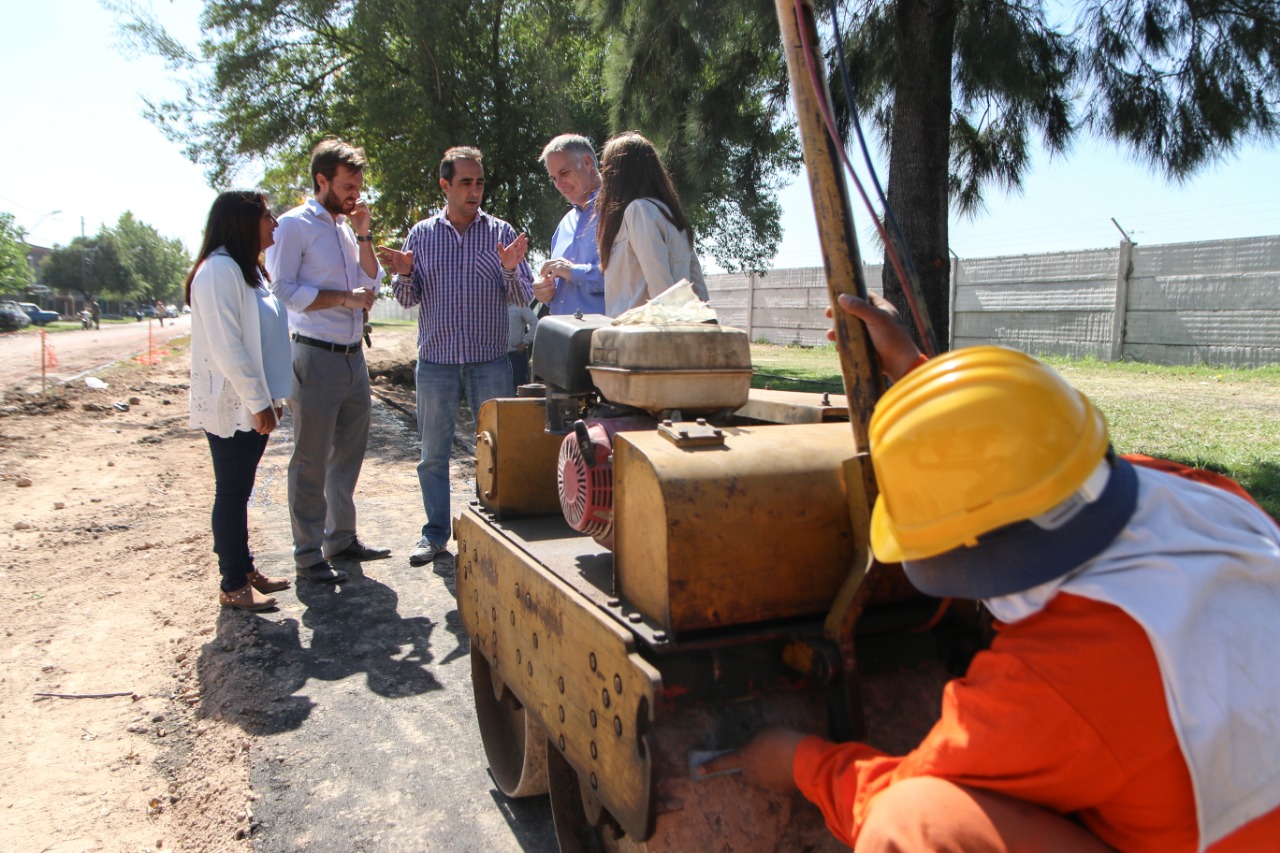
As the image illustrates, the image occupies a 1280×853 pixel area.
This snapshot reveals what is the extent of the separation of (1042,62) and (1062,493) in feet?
21.3

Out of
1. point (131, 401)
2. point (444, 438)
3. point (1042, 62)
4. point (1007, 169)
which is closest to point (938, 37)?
point (1042, 62)

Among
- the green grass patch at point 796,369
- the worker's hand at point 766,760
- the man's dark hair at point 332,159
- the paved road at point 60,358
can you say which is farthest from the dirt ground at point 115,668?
the paved road at point 60,358

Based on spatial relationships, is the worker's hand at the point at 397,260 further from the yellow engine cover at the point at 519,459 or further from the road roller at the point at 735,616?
the road roller at the point at 735,616

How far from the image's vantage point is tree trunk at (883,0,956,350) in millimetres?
6359

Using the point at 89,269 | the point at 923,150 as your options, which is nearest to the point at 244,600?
the point at 923,150

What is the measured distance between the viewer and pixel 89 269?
233 feet

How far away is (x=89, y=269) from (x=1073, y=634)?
3305 inches

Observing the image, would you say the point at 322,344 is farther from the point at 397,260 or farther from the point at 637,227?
the point at 637,227

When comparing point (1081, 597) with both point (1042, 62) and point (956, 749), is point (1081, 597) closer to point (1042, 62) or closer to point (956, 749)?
point (956, 749)

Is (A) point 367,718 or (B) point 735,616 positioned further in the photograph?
(A) point 367,718

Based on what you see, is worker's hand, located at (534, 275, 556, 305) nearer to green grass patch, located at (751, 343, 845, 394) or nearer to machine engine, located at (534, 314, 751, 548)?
machine engine, located at (534, 314, 751, 548)

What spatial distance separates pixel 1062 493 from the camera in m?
1.09

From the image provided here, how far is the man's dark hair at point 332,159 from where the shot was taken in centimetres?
428

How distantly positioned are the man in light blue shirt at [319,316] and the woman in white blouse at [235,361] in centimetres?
27
